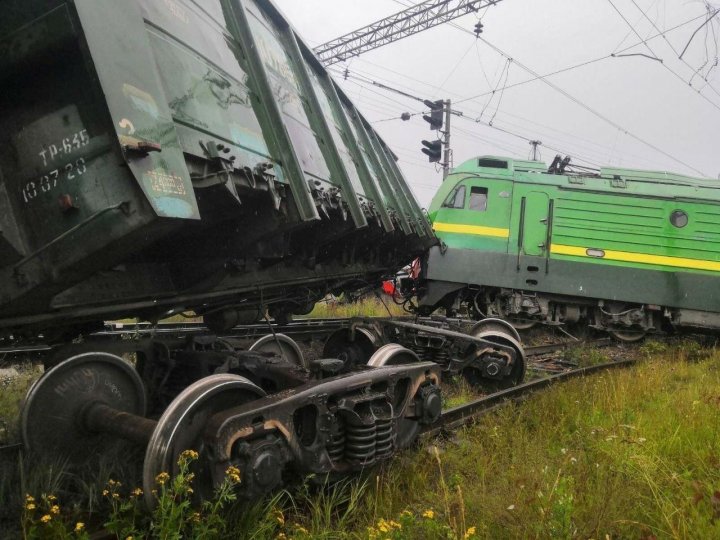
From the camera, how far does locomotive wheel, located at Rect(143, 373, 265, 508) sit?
228 centimetres

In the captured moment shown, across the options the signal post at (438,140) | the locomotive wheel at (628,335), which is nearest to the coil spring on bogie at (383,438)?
the locomotive wheel at (628,335)

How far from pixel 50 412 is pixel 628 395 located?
16.6 feet

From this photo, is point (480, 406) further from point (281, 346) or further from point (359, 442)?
point (359, 442)

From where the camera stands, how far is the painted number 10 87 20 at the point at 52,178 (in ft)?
6.64

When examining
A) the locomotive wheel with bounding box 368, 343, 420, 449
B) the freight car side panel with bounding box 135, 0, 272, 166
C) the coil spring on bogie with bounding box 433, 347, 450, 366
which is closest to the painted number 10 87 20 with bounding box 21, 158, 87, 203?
the freight car side panel with bounding box 135, 0, 272, 166

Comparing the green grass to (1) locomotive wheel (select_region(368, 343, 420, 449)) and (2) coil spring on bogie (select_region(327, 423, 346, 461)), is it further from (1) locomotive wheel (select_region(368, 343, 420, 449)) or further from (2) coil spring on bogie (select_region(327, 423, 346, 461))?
(2) coil spring on bogie (select_region(327, 423, 346, 461))

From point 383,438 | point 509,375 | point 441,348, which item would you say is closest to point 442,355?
point 441,348

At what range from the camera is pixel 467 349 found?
220 inches

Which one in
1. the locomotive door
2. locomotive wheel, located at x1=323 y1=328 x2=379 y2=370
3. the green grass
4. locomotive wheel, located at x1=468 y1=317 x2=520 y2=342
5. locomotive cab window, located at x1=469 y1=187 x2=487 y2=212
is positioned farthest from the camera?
the green grass

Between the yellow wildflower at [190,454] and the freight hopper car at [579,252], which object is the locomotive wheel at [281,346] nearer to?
the yellow wildflower at [190,454]

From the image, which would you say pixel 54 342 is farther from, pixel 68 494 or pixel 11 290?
pixel 11 290

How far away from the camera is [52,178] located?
6.79 ft

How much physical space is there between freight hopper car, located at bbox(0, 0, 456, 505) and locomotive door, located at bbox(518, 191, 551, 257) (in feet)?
23.7

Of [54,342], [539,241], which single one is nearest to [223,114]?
[54,342]
